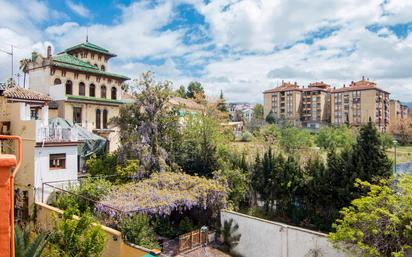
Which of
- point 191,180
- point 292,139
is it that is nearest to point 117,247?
point 191,180

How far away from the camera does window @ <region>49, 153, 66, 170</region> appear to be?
17289 millimetres

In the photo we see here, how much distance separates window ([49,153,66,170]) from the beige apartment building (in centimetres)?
736

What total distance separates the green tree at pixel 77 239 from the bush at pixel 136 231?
9.89ft

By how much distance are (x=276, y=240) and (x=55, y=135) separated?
13166 mm

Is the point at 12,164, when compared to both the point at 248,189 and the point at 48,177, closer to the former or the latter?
the point at 48,177

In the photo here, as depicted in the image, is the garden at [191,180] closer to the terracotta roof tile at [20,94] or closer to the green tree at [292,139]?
the terracotta roof tile at [20,94]

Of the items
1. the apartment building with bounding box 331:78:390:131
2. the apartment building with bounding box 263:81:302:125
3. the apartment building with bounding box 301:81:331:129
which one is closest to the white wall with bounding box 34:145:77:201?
the apartment building with bounding box 331:78:390:131

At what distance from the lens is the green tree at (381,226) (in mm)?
10409

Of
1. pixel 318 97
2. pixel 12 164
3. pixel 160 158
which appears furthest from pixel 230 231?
pixel 318 97

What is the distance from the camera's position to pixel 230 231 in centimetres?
1773

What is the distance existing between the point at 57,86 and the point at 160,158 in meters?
10.1

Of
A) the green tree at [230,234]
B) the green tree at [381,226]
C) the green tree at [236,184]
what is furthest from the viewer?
the green tree at [236,184]

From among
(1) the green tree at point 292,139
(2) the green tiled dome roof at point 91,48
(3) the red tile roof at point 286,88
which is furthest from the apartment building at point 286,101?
(2) the green tiled dome roof at point 91,48

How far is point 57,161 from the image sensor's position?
17578mm
